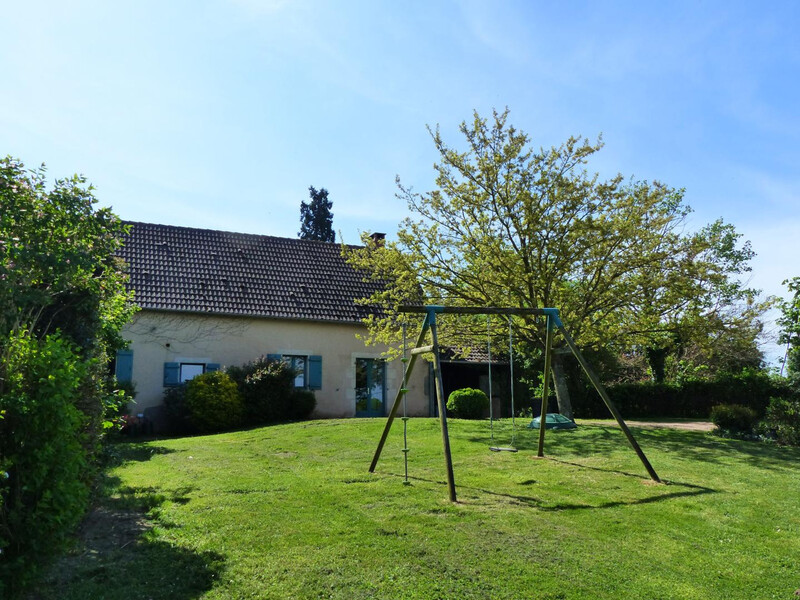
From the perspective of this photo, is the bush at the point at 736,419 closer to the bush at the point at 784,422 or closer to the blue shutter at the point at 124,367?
the bush at the point at 784,422

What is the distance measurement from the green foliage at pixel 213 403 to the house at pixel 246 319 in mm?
1770

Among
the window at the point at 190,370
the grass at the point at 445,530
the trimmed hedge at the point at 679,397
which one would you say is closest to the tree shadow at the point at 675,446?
the grass at the point at 445,530

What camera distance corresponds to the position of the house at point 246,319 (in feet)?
58.0

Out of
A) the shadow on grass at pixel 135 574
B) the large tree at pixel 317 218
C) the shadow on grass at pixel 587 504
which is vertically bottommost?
the shadow on grass at pixel 135 574

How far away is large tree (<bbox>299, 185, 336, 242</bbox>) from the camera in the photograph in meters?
42.1

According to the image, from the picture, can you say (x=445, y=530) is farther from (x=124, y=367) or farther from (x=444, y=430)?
(x=124, y=367)

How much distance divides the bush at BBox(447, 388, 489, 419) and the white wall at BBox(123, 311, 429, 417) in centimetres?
276

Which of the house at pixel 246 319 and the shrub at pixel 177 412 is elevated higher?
the house at pixel 246 319

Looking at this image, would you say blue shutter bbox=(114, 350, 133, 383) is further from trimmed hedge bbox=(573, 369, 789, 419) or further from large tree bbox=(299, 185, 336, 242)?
large tree bbox=(299, 185, 336, 242)

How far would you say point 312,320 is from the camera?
19297mm

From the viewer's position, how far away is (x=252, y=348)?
18.8 meters

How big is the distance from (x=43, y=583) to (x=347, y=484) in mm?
3734

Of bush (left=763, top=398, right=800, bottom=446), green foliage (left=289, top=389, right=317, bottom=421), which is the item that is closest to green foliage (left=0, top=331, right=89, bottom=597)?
bush (left=763, top=398, right=800, bottom=446)

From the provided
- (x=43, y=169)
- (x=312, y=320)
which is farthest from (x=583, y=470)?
(x=312, y=320)
